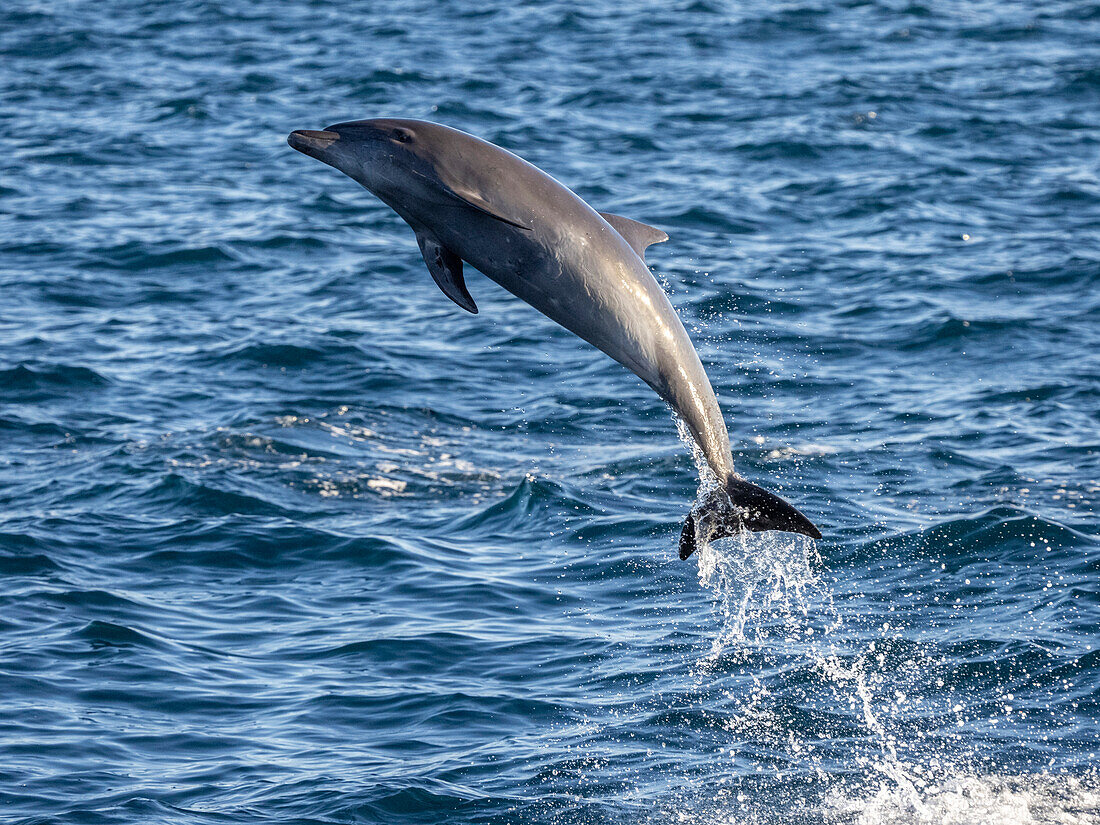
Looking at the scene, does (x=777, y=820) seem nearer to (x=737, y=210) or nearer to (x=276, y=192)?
(x=737, y=210)

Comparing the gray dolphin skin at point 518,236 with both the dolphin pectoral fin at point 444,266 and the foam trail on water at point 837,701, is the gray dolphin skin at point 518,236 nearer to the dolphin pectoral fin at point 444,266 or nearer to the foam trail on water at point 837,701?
the dolphin pectoral fin at point 444,266

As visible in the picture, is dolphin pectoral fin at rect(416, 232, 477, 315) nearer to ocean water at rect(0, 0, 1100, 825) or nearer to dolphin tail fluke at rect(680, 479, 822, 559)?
dolphin tail fluke at rect(680, 479, 822, 559)

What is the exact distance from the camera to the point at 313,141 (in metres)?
7.22

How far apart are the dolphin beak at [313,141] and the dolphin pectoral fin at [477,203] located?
0.62 metres

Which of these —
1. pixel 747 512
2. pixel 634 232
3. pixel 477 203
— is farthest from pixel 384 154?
pixel 747 512

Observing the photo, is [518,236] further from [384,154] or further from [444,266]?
[384,154]

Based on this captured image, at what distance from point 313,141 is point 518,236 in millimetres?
1028

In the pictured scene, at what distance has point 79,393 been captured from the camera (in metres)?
15.8

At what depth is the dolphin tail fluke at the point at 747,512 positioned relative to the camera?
8.02 m

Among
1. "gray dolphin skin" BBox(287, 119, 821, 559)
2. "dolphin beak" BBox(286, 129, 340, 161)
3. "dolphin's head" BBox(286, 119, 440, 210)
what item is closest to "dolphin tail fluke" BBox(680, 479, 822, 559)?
"gray dolphin skin" BBox(287, 119, 821, 559)

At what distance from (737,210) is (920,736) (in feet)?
39.1

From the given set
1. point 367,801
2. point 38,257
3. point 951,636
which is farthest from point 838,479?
point 38,257

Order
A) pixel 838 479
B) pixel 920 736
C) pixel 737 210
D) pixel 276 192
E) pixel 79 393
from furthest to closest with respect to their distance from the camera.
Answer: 1. pixel 276 192
2. pixel 737 210
3. pixel 79 393
4. pixel 838 479
5. pixel 920 736

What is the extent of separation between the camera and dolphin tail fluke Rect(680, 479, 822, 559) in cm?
802
